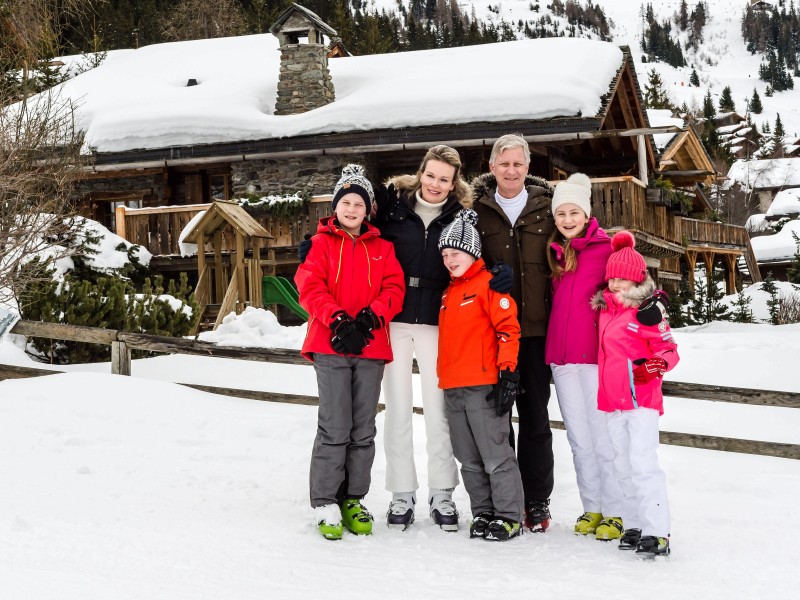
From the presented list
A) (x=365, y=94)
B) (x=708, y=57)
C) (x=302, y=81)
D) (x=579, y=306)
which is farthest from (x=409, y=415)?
(x=708, y=57)

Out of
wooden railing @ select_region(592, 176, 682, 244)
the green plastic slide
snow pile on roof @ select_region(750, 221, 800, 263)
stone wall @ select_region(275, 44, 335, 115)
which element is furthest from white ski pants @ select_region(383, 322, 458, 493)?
snow pile on roof @ select_region(750, 221, 800, 263)

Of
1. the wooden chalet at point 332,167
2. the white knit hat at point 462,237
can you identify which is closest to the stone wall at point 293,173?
the wooden chalet at point 332,167

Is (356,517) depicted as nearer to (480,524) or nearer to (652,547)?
(480,524)

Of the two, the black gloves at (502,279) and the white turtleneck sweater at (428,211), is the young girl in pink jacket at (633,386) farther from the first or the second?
the white turtleneck sweater at (428,211)

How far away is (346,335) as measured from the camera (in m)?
4.25

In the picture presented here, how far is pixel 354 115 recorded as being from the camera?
17.5m

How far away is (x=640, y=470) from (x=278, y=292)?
10.4 meters

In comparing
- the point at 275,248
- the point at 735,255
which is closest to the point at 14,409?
the point at 275,248

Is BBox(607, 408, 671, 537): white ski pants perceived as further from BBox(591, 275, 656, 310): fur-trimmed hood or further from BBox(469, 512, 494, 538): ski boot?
BBox(469, 512, 494, 538): ski boot

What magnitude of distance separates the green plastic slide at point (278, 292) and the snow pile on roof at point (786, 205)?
42182 millimetres

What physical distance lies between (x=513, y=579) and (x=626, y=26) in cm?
20053

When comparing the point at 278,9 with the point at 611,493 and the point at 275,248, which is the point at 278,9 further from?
the point at 611,493

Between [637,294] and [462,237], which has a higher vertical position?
[462,237]

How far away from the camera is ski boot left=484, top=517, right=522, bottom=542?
4.26 meters
